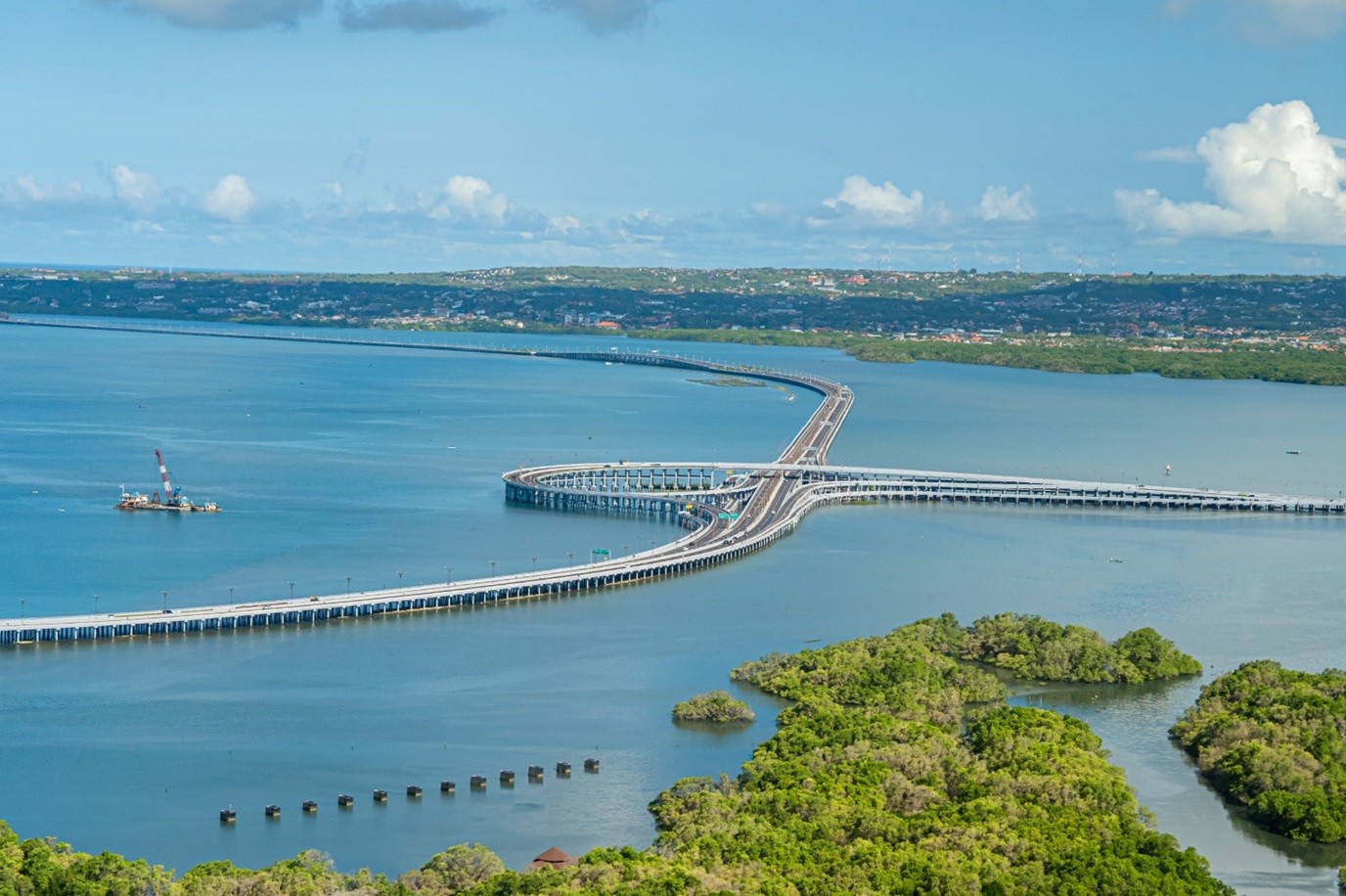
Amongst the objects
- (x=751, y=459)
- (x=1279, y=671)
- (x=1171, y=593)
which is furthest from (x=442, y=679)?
(x=751, y=459)

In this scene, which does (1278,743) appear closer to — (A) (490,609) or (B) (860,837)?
(B) (860,837)

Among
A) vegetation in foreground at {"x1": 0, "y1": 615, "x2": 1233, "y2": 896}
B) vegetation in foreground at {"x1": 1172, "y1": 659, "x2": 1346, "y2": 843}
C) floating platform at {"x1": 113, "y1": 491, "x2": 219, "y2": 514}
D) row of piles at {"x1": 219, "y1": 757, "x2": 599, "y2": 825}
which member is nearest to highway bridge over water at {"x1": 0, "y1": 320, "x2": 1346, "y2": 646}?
floating platform at {"x1": 113, "y1": 491, "x2": 219, "y2": 514}

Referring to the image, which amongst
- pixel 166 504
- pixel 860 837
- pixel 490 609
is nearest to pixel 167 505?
pixel 166 504

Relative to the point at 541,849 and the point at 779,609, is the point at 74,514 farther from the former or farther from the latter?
the point at 541,849

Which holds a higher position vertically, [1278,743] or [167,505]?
[1278,743]

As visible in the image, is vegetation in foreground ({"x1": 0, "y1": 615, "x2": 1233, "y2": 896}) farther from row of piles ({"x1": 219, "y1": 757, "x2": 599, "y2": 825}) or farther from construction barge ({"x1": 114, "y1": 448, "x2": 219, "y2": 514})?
construction barge ({"x1": 114, "y1": 448, "x2": 219, "y2": 514})
